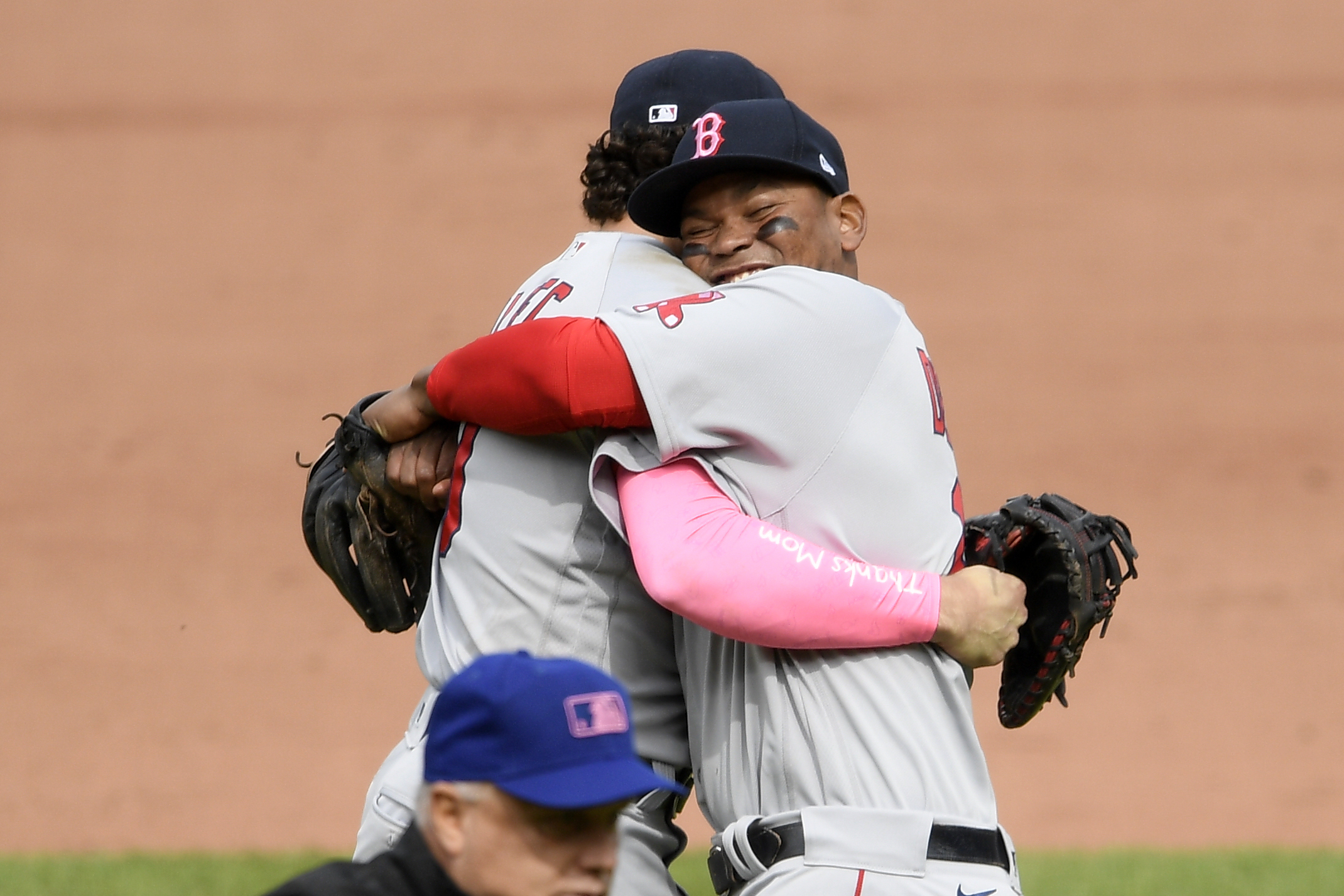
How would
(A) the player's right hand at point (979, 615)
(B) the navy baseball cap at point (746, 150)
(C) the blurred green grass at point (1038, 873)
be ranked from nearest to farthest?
(A) the player's right hand at point (979, 615), (B) the navy baseball cap at point (746, 150), (C) the blurred green grass at point (1038, 873)

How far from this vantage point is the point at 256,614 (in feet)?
35.5

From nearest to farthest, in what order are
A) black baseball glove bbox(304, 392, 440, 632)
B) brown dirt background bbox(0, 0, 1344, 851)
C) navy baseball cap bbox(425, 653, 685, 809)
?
navy baseball cap bbox(425, 653, 685, 809) → black baseball glove bbox(304, 392, 440, 632) → brown dirt background bbox(0, 0, 1344, 851)

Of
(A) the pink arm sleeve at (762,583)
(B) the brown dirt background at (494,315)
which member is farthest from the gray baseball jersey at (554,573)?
(B) the brown dirt background at (494,315)

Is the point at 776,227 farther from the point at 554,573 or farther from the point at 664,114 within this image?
the point at 554,573

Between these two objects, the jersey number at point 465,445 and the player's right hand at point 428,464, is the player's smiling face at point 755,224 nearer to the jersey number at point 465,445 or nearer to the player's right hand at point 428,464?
the jersey number at point 465,445

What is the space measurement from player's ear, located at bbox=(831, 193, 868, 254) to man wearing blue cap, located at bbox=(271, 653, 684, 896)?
1.27 m

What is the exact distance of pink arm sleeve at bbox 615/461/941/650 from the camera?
2.09m

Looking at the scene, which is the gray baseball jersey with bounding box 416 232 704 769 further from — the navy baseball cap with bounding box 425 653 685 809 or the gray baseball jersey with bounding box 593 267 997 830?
the navy baseball cap with bounding box 425 653 685 809

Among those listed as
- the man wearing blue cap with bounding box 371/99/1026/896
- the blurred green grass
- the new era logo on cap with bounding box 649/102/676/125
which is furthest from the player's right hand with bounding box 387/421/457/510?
the blurred green grass

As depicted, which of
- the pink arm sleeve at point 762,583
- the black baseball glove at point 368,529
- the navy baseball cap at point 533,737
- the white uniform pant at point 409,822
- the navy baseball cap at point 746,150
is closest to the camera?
the navy baseball cap at point 533,737

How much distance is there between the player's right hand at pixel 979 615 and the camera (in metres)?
2.20

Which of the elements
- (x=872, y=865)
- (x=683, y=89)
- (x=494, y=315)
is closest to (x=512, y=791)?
(x=872, y=865)

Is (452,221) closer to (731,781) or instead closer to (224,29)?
(224,29)

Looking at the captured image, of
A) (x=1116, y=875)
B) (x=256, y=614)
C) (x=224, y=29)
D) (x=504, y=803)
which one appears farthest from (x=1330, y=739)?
(x=224, y=29)
